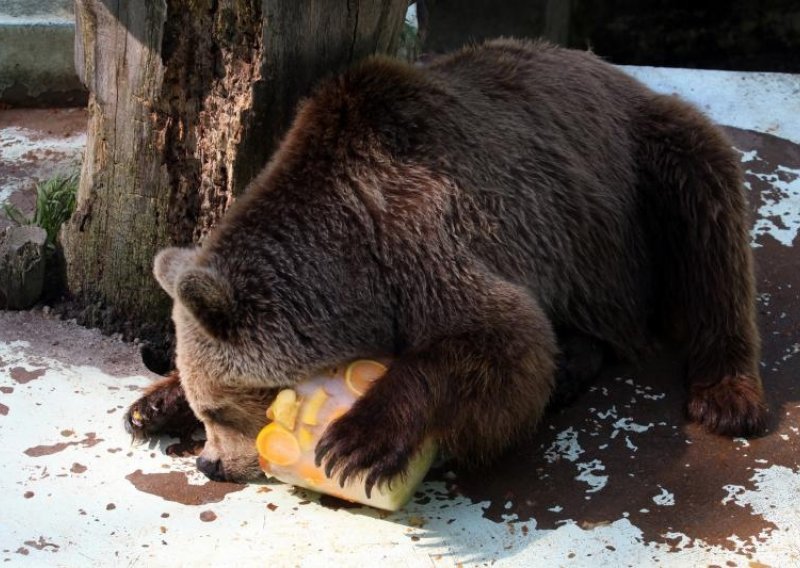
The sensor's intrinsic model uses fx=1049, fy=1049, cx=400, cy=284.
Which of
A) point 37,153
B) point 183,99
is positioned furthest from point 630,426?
point 37,153

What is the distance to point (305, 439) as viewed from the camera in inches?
169

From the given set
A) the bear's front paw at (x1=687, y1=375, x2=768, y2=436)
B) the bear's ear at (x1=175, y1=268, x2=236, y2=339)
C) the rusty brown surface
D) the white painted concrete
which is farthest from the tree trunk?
the white painted concrete

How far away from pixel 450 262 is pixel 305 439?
952mm

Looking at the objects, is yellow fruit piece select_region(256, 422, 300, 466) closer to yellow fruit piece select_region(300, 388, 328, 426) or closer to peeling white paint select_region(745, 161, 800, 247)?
yellow fruit piece select_region(300, 388, 328, 426)

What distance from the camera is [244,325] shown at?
424 cm

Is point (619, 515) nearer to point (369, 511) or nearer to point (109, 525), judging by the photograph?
point (369, 511)

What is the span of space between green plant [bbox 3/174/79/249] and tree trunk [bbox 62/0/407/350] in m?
0.63

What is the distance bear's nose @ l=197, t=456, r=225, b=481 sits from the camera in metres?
4.54

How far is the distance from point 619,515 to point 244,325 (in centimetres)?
171

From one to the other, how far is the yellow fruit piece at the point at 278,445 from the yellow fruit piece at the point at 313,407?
9 cm

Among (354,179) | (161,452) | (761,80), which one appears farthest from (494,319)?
(761,80)

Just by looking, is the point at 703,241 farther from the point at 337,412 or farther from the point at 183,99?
the point at 183,99

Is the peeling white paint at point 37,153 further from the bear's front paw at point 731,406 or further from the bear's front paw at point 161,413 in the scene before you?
the bear's front paw at point 731,406

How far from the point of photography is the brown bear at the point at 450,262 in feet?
13.9
